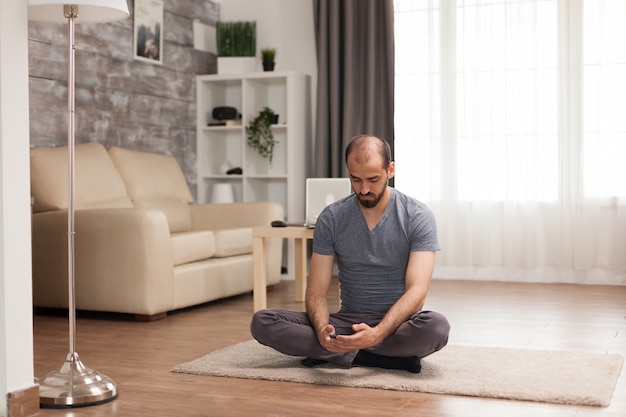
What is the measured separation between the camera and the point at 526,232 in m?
6.09

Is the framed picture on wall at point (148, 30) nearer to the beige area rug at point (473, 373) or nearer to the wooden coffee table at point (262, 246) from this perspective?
the wooden coffee table at point (262, 246)

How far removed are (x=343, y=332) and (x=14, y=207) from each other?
1225mm

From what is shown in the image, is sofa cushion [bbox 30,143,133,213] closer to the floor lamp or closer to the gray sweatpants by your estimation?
the floor lamp

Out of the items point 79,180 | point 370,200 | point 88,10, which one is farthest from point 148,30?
point 370,200

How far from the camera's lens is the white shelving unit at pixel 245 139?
651cm

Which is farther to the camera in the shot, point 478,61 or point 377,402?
point 478,61

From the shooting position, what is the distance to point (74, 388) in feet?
9.37

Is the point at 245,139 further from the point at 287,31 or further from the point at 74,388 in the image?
the point at 74,388

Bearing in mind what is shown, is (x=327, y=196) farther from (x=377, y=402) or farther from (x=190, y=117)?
(x=190, y=117)

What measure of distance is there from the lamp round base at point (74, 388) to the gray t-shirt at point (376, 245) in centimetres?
89

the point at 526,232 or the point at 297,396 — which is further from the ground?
the point at 526,232

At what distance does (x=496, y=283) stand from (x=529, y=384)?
314 centimetres

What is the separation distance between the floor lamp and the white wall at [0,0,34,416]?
156mm

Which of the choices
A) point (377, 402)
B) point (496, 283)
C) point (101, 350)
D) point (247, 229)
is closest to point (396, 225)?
point (377, 402)
